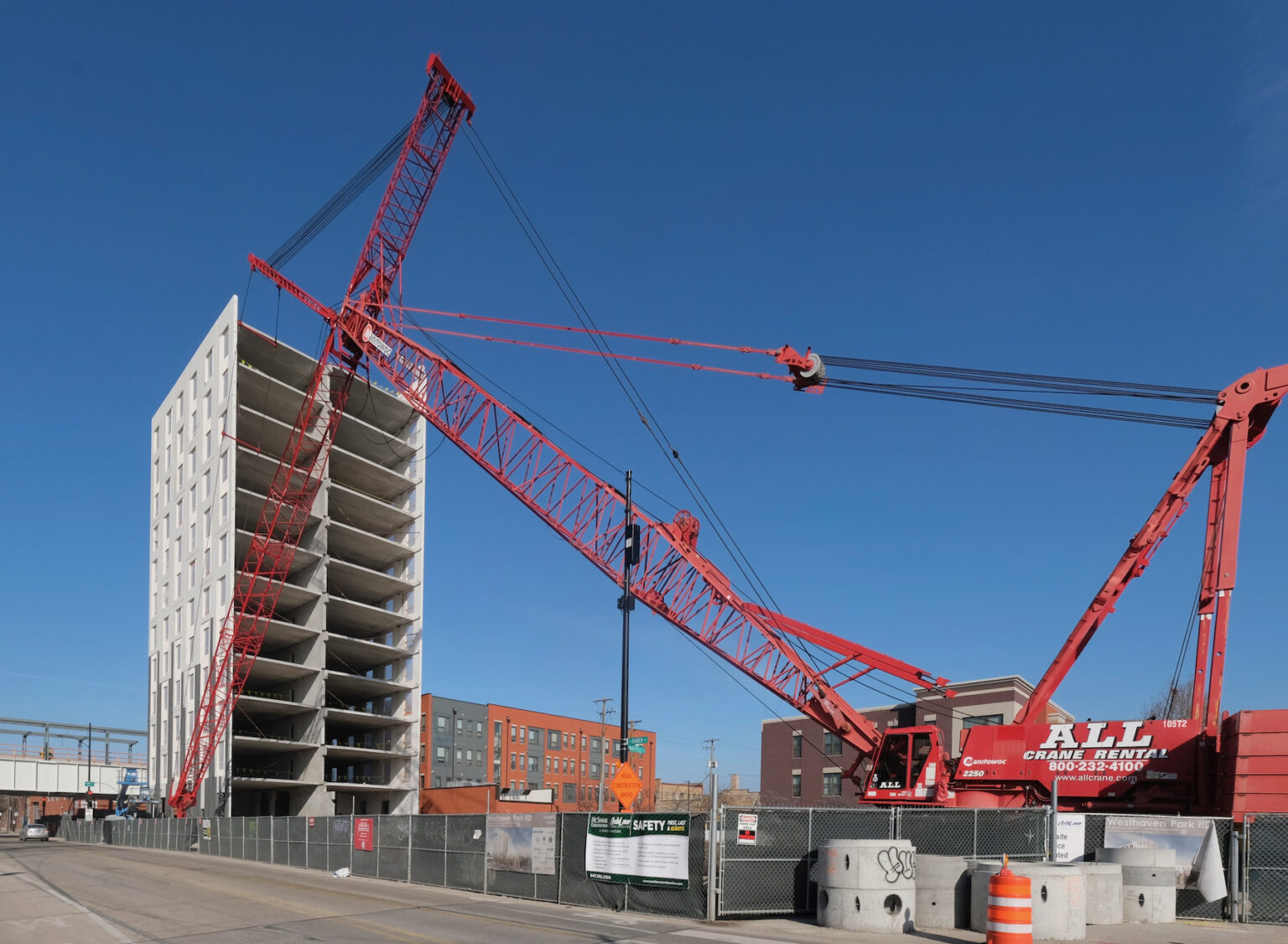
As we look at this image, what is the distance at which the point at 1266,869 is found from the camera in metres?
18.1

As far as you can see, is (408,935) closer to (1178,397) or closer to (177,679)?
(1178,397)

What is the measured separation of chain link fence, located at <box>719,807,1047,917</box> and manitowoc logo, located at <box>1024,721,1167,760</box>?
34.8 feet

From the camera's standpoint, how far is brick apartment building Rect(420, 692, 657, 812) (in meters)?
105

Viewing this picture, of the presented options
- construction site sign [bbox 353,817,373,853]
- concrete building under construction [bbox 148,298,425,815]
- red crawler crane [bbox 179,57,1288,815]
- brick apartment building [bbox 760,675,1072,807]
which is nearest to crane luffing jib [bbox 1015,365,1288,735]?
red crawler crane [bbox 179,57,1288,815]

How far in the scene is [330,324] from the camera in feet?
167

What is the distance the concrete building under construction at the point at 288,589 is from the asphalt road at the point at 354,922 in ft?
142

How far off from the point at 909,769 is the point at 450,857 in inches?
623

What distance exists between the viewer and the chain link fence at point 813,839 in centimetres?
1919

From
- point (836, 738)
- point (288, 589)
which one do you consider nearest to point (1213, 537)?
point (836, 738)

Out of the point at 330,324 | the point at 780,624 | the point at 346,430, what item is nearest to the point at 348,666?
the point at 346,430

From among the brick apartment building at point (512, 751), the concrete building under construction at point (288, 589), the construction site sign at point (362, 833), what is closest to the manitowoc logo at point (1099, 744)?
the construction site sign at point (362, 833)

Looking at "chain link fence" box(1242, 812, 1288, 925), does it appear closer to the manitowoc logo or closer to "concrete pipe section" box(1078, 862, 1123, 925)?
"concrete pipe section" box(1078, 862, 1123, 925)

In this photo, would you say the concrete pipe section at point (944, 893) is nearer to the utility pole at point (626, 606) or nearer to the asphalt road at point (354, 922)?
the asphalt road at point (354, 922)

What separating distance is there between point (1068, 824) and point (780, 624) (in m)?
21.0
